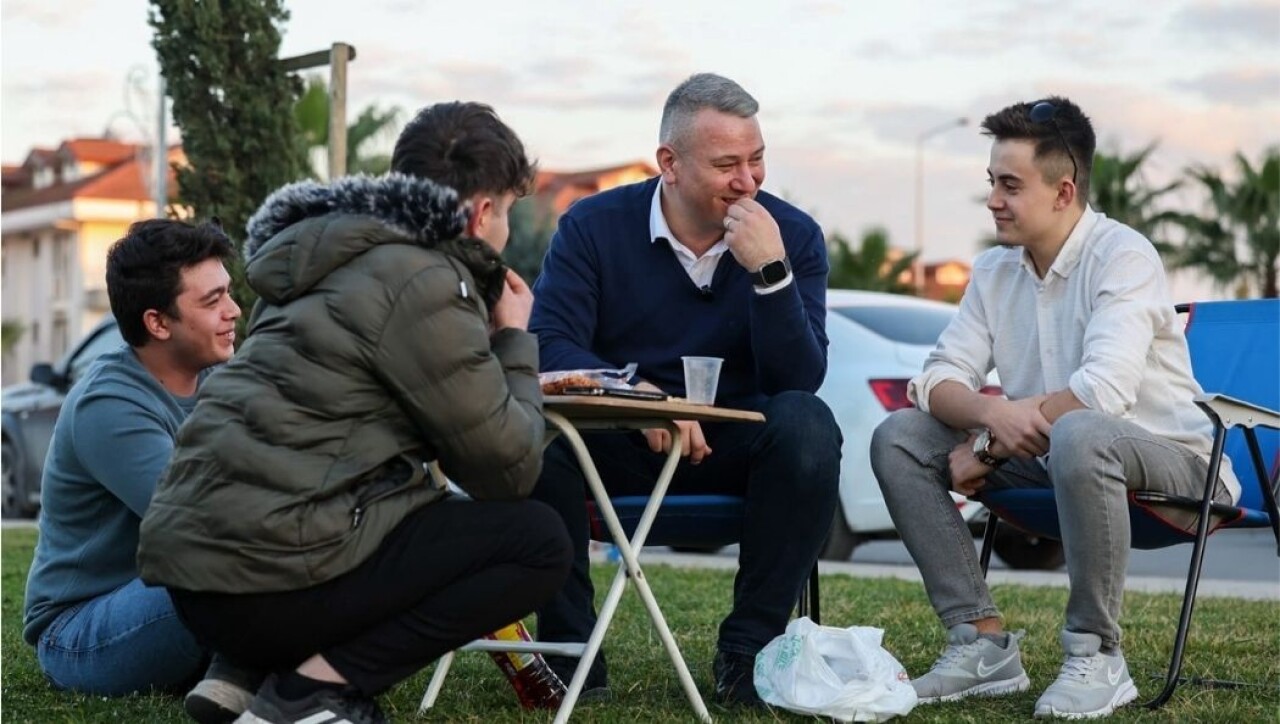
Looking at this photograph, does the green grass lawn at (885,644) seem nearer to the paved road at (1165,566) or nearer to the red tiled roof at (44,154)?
the paved road at (1165,566)

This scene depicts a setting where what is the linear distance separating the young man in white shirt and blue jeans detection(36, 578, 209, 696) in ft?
6.15

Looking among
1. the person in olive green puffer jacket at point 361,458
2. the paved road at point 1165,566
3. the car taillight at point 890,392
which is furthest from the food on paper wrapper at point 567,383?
the car taillight at point 890,392

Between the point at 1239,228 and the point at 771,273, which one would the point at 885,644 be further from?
the point at 1239,228

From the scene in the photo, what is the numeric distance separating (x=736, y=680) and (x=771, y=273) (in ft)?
3.32

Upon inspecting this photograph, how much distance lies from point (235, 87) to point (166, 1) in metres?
0.68

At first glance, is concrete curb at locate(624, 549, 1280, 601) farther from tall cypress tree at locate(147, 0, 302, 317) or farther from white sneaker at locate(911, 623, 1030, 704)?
tall cypress tree at locate(147, 0, 302, 317)

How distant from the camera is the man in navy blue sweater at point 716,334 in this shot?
4.28m

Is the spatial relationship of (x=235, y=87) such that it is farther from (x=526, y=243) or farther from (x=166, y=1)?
(x=526, y=243)

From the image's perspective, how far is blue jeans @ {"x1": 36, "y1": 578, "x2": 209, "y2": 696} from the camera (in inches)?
168

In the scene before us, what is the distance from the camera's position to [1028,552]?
9375 millimetres

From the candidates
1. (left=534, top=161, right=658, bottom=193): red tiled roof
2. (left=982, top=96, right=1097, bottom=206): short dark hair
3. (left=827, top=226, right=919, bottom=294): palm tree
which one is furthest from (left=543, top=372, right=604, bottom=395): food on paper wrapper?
(left=534, top=161, right=658, bottom=193): red tiled roof

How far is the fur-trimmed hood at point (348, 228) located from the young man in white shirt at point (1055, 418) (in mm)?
1668

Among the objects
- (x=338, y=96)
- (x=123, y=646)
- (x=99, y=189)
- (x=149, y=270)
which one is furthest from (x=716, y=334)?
(x=99, y=189)

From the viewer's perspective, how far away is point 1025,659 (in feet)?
17.1
